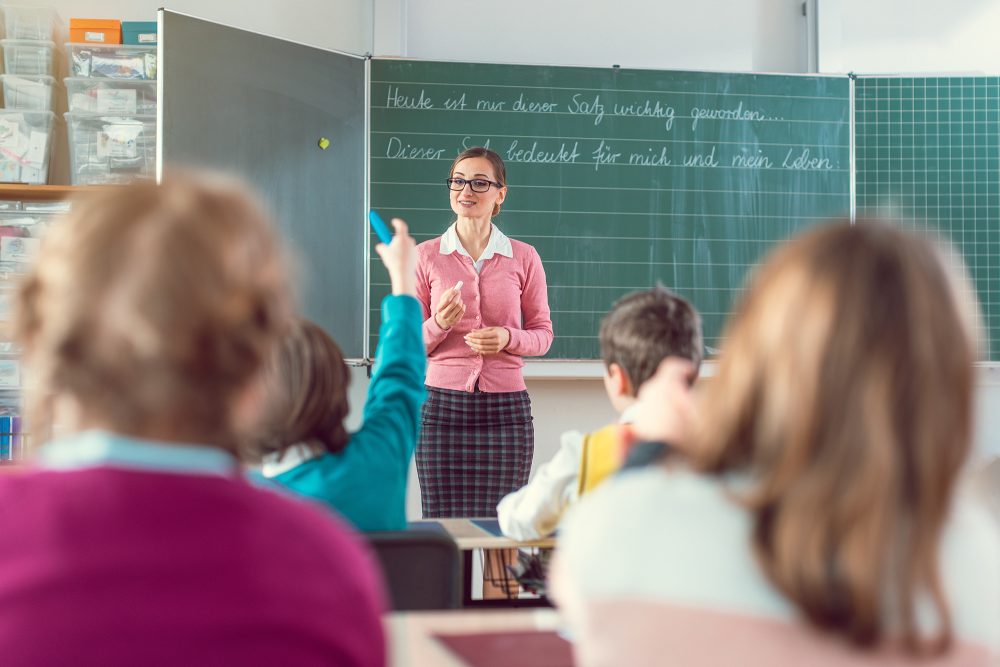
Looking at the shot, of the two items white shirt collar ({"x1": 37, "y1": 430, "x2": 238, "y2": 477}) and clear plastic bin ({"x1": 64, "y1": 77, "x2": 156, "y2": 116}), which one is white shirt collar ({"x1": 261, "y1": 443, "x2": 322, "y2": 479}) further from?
clear plastic bin ({"x1": 64, "y1": 77, "x2": 156, "y2": 116})

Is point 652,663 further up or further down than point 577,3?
further down

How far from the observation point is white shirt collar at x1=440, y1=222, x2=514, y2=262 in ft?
11.3

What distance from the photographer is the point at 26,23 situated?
12.8ft

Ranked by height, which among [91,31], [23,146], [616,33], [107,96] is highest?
[616,33]

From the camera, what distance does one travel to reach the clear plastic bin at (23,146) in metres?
3.83

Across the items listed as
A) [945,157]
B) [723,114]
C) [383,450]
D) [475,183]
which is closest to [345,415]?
[383,450]

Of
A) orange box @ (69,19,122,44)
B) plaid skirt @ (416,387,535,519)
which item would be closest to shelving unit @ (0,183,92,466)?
orange box @ (69,19,122,44)

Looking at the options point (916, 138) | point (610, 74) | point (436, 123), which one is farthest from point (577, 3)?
point (916, 138)

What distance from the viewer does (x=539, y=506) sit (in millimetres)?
1798

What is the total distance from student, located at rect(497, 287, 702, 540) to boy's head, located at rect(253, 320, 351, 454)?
0.39m

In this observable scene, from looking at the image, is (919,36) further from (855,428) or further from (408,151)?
(855,428)

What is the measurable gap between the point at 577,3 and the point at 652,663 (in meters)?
4.01

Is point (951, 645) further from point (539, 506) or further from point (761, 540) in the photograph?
point (539, 506)

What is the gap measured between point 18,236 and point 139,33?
0.90 metres
